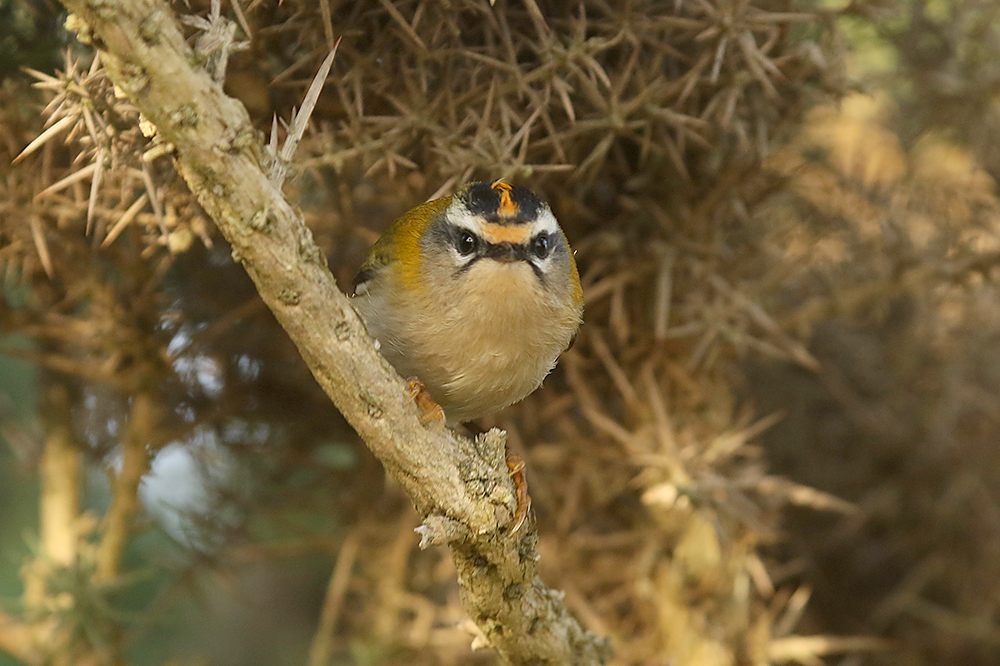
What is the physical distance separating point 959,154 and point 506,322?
1793 mm

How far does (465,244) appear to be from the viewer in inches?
67.0

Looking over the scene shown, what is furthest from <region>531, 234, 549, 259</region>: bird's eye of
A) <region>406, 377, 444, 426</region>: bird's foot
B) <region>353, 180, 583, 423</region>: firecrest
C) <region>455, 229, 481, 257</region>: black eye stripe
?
<region>406, 377, 444, 426</region>: bird's foot

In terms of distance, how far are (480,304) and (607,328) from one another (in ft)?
1.74

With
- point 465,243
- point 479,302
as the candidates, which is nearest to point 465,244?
point 465,243

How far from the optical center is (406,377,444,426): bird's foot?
1407mm

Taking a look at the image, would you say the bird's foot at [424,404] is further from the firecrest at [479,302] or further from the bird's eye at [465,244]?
the bird's eye at [465,244]

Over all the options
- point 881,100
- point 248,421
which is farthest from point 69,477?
point 881,100

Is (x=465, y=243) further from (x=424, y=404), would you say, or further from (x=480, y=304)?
(x=424, y=404)

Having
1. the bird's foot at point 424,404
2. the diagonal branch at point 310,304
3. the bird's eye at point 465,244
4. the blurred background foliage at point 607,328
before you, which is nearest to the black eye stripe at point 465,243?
the bird's eye at point 465,244

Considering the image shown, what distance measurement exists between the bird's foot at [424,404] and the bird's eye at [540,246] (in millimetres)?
331

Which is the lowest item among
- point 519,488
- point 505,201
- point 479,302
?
point 519,488

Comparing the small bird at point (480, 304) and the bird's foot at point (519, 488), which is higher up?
the small bird at point (480, 304)

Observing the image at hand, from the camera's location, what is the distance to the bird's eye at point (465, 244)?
1.69 meters

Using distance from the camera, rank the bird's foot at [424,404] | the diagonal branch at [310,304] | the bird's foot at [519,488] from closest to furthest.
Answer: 1. the diagonal branch at [310,304]
2. the bird's foot at [424,404]
3. the bird's foot at [519,488]
